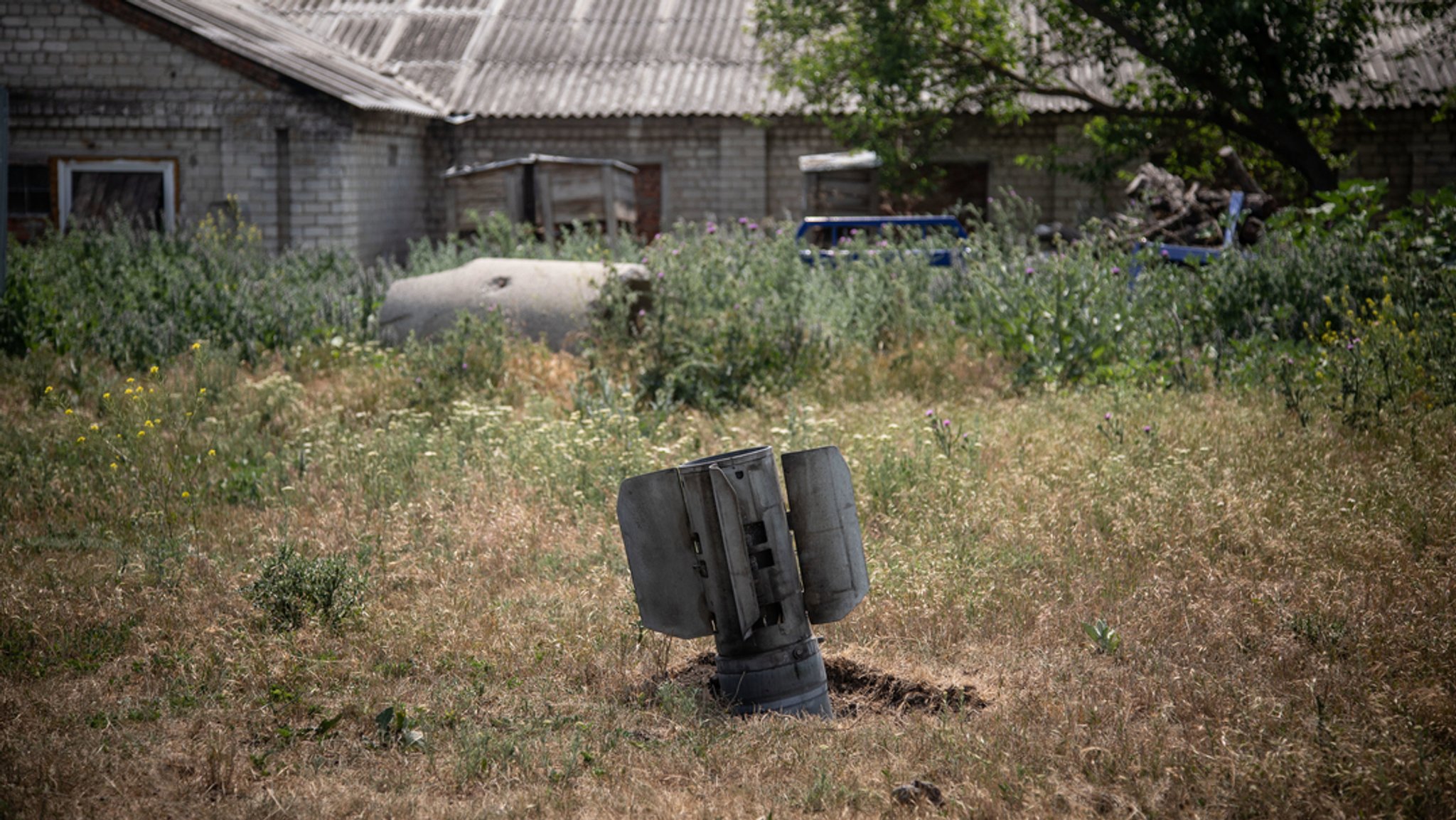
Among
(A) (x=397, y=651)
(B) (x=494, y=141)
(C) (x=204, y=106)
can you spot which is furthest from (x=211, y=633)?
(B) (x=494, y=141)

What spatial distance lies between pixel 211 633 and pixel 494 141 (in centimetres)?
1343

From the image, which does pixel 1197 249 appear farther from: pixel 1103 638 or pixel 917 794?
pixel 917 794

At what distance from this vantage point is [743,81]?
1634 cm

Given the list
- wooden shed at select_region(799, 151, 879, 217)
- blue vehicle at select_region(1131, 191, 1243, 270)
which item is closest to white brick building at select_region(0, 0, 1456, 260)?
wooden shed at select_region(799, 151, 879, 217)

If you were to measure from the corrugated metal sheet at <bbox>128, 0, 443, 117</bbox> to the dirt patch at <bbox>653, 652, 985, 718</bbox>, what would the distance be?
10.9 metres

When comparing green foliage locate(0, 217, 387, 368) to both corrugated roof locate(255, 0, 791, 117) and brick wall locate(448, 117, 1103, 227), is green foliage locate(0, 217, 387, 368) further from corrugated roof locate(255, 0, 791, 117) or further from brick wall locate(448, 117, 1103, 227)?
corrugated roof locate(255, 0, 791, 117)

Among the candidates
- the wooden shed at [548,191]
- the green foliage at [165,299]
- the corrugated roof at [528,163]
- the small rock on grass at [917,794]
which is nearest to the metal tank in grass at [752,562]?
the small rock on grass at [917,794]

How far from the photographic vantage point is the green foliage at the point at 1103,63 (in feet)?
37.2

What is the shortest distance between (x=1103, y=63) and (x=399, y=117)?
8.86 m

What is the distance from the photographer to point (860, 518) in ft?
16.8

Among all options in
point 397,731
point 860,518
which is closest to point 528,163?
point 860,518

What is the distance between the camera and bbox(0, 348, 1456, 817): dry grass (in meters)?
3.00

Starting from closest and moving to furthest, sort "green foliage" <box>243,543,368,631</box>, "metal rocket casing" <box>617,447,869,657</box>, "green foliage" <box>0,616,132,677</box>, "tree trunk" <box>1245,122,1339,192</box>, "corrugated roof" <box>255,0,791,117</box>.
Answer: "metal rocket casing" <box>617,447,869,657</box>
"green foliage" <box>0,616,132,677</box>
"green foliage" <box>243,543,368,631</box>
"tree trunk" <box>1245,122,1339,192</box>
"corrugated roof" <box>255,0,791,117</box>

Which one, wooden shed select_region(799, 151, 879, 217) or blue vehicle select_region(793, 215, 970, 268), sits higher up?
wooden shed select_region(799, 151, 879, 217)
